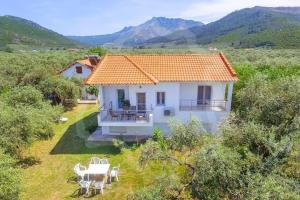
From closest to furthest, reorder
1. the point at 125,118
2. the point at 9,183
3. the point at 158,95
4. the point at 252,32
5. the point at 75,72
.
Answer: the point at 9,183 < the point at 125,118 < the point at 158,95 < the point at 75,72 < the point at 252,32

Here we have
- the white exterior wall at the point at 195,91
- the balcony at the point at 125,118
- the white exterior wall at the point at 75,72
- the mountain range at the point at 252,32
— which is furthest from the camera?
the mountain range at the point at 252,32

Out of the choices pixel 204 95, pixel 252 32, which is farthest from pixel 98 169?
pixel 252 32

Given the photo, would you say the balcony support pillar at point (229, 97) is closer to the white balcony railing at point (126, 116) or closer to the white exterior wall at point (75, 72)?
the white balcony railing at point (126, 116)

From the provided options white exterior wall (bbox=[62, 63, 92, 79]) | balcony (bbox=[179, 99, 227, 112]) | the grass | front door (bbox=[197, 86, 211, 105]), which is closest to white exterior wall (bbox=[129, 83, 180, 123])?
balcony (bbox=[179, 99, 227, 112])

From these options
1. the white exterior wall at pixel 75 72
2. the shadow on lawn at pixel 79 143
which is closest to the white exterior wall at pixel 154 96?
the shadow on lawn at pixel 79 143

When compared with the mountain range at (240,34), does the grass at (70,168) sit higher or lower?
lower

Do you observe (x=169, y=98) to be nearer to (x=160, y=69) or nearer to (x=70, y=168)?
(x=160, y=69)

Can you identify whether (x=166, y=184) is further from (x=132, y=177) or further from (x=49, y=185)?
(x=49, y=185)
